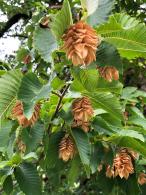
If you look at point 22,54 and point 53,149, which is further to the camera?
point 22,54

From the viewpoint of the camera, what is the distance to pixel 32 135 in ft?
4.84

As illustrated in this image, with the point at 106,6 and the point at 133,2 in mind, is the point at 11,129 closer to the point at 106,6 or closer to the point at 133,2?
the point at 106,6

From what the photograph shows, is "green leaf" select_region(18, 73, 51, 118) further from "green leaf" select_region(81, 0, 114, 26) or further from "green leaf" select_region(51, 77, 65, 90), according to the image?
"green leaf" select_region(81, 0, 114, 26)

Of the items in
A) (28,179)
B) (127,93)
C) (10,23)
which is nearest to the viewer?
(28,179)

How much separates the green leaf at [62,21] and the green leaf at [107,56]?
0.15 metres

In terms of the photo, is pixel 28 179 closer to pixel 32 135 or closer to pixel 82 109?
pixel 32 135

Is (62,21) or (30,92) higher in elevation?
(62,21)

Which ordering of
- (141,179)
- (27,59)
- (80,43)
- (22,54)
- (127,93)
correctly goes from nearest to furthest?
(80,43)
(141,179)
(127,93)
(27,59)
(22,54)

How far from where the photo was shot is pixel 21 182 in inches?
65.9

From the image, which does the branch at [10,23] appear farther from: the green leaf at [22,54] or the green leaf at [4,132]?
the green leaf at [4,132]

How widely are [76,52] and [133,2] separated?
10.0ft

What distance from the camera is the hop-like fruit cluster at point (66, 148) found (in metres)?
1.41

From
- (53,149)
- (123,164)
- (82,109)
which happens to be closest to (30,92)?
(82,109)

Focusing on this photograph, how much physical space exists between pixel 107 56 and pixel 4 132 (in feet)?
1.88
